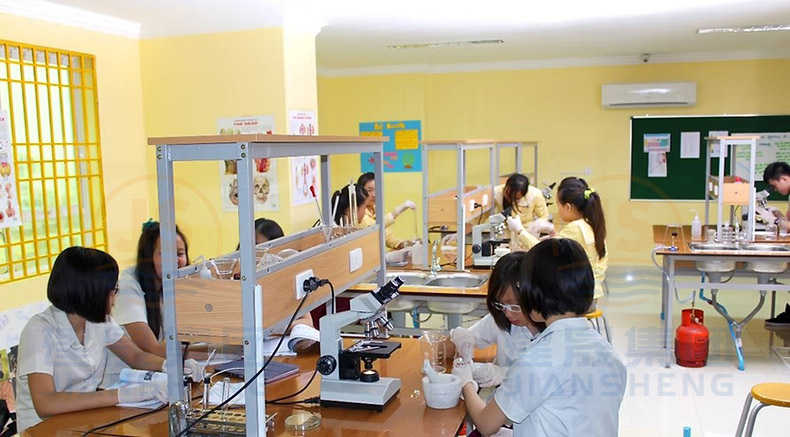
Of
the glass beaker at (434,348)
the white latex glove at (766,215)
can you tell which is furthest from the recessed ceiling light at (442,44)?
the glass beaker at (434,348)

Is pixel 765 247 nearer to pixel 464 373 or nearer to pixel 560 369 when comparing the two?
pixel 464 373

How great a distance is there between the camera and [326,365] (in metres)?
1.91

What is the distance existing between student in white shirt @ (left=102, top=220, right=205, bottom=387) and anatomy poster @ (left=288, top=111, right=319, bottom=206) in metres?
Answer: 1.86

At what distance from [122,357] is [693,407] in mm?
2837

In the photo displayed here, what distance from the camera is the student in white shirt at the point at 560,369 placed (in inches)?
66.4

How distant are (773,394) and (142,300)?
237 cm

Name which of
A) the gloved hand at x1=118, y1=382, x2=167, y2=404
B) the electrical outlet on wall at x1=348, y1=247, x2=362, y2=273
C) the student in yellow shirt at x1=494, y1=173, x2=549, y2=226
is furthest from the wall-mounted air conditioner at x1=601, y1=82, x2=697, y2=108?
the gloved hand at x1=118, y1=382, x2=167, y2=404

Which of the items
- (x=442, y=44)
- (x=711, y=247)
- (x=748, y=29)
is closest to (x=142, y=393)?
(x=711, y=247)

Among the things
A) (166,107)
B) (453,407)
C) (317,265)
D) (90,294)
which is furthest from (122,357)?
(166,107)

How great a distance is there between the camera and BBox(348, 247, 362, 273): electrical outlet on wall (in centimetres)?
228

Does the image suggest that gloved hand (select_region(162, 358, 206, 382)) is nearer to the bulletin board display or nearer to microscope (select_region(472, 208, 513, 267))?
microscope (select_region(472, 208, 513, 267))

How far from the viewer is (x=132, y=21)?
14.3 feet

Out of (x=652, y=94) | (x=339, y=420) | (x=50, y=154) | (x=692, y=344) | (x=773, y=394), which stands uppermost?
(x=652, y=94)

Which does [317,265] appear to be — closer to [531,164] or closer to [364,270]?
[364,270]
